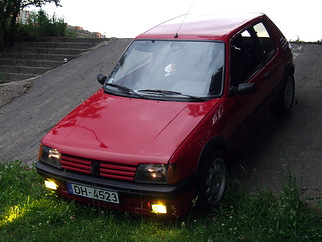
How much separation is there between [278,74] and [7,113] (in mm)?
4998

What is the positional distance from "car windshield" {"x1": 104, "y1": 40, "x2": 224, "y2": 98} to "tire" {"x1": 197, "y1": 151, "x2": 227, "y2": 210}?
0.73 metres

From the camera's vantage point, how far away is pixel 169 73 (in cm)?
538

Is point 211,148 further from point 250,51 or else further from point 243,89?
point 250,51

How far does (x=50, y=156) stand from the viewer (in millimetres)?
4738

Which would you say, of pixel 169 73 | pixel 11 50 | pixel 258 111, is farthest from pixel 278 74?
pixel 11 50

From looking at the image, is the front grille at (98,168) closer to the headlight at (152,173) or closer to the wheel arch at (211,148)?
the headlight at (152,173)

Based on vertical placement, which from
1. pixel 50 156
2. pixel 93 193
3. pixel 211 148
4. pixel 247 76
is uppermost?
pixel 247 76

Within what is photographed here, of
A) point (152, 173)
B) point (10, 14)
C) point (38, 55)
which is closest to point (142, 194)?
point (152, 173)

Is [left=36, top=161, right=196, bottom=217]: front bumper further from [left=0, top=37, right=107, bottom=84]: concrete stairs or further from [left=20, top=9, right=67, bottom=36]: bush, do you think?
[left=20, top=9, right=67, bottom=36]: bush

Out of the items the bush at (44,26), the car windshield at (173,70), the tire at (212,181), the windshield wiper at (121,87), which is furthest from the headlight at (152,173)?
the bush at (44,26)

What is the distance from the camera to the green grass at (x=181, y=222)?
4.20 m

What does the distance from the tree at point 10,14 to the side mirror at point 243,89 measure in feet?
27.0

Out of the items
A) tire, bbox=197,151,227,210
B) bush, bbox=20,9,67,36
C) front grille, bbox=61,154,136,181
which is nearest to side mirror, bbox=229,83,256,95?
tire, bbox=197,151,227,210

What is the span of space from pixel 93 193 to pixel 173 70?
69.4 inches
